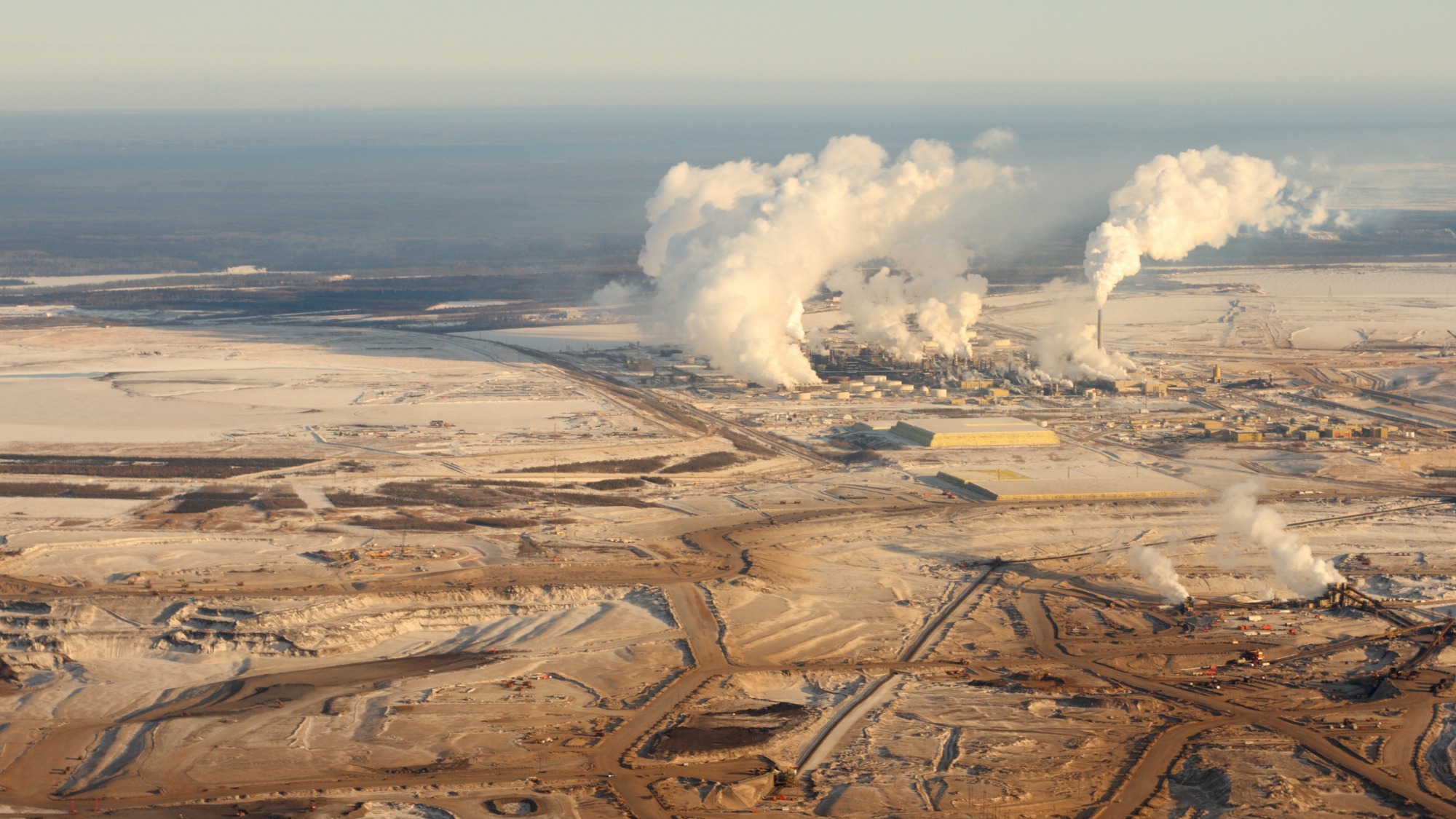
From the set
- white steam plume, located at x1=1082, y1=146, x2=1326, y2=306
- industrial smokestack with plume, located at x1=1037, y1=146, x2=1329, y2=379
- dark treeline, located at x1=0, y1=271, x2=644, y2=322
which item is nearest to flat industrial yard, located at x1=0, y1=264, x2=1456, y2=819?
industrial smokestack with plume, located at x1=1037, y1=146, x2=1329, y2=379

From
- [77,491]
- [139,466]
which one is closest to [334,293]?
[139,466]

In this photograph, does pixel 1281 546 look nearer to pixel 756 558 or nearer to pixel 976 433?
pixel 756 558

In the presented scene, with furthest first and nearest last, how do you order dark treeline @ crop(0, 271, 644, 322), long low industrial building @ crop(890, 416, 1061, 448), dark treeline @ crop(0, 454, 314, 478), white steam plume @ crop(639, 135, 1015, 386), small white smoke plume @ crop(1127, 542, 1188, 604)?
dark treeline @ crop(0, 271, 644, 322) < white steam plume @ crop(639, 135, 1015, 386) < long low industrial building @ crop(890, 416, 1061, 448) < dark treeline @ crop(0, 454, 314, 478) < small white smoke plume @ crop(1127, 542, 1188, 604)

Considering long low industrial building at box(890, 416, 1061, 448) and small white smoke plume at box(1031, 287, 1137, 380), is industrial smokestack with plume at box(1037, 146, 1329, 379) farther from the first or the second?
long low industrial building at box(890, 416, 1061, 448)

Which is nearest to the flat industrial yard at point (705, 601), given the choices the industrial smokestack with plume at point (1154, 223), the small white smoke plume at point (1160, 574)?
the small white smoke plume at point (1160, 574)

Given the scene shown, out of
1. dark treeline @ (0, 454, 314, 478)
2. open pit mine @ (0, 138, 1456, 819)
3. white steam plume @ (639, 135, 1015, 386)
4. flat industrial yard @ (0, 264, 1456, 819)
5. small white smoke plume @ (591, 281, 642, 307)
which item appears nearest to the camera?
flat industrial yard @ (0, 264, 1456, 819)

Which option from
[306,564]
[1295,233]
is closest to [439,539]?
A: [306,564]

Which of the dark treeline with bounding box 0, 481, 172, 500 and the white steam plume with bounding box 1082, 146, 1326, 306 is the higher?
the white steam plume with bounding box 1082, 146, 1326, 306
